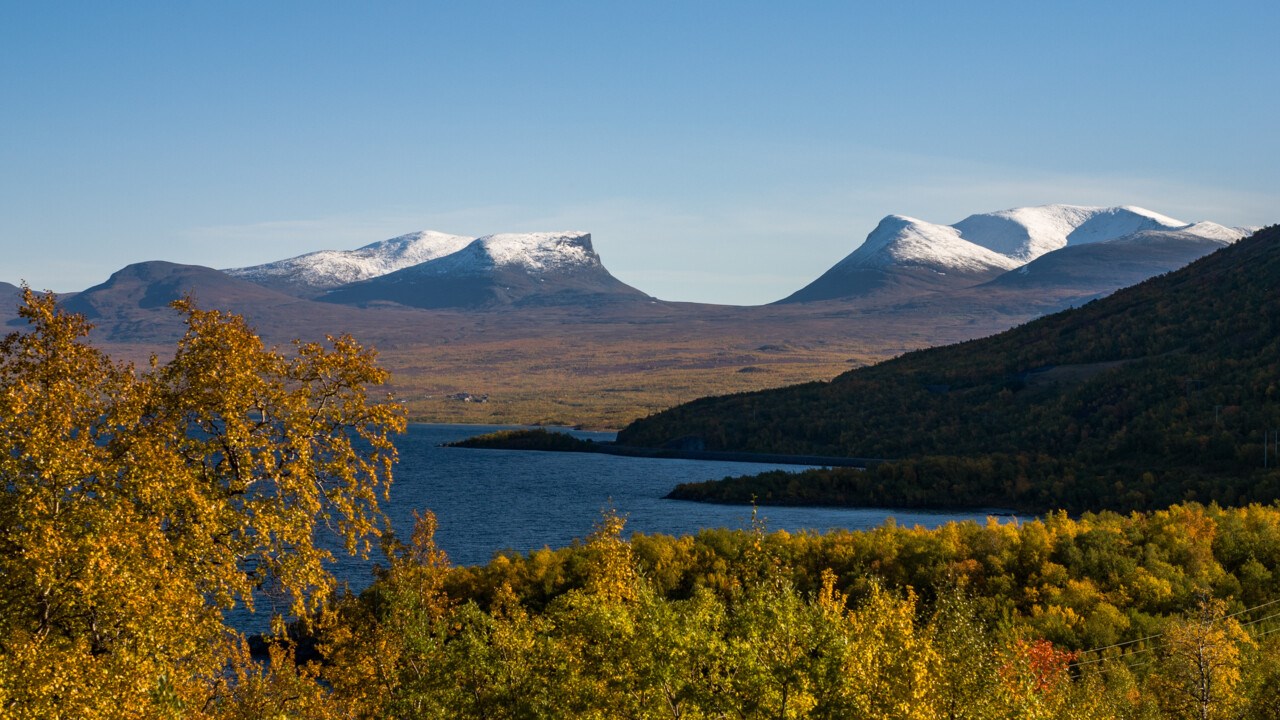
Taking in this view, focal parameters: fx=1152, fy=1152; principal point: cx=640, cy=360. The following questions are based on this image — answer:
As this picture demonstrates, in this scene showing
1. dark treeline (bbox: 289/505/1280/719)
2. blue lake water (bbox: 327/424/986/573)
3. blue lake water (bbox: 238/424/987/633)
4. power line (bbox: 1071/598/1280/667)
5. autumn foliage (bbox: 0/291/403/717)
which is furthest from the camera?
blue lake water (bbox: 327/424/986/573)

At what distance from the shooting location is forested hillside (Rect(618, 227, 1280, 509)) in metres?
107

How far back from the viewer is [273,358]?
2631 centimetres

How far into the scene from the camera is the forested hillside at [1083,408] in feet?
351

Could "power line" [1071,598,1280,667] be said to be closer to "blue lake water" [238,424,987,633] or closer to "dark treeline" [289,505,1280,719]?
"dark treeline" [289,505,1280,719]

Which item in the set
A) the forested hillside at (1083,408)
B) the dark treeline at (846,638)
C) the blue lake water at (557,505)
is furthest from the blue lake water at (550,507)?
the dark treeline at (846,638)

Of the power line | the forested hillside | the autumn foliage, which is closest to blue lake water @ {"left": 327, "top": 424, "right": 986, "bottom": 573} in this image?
the forested hillside

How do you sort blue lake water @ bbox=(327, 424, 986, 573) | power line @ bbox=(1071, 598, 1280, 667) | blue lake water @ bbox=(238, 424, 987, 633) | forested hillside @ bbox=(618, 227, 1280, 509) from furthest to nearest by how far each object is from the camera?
forested hillside @ bbox=(618, 227, 1280, 509) → blue lake water @ bbox=(327, 424, 986, 573) → blue lake water @ bbox=(238, 424, 987, 633) → power line @ bbox=(1071, 598, 1280, 667)

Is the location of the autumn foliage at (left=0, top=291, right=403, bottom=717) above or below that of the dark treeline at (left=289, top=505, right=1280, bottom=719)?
above

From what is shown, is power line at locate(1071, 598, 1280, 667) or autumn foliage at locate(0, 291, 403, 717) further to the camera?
power line at locate(1071, 598, 1280, 667)

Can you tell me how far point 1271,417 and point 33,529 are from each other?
109591 mm

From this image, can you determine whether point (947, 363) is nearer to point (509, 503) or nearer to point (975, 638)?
point (509, 503)

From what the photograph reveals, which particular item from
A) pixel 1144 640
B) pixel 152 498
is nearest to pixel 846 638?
pixel 152 498

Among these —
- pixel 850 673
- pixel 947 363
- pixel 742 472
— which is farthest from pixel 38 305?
pixel 947 363

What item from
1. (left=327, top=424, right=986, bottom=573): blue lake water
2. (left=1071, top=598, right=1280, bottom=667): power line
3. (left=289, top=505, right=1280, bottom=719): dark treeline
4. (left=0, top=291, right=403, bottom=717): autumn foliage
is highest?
(left=0, top=291, right=403, bottom=717): autumn foliage
